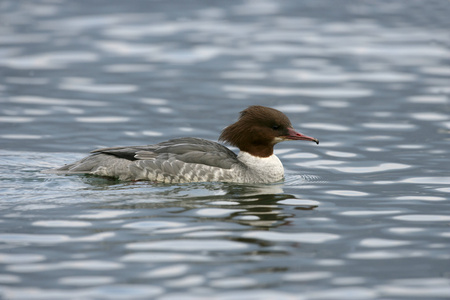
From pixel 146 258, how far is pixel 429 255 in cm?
269

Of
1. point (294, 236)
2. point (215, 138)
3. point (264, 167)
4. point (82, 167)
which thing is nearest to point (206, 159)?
point (264, 167)

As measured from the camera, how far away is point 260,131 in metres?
11.3

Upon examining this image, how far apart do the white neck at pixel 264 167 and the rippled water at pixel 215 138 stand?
310 mm

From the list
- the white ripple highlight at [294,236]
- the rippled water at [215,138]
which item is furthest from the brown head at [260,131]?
the white ripple highlight at [294,236]

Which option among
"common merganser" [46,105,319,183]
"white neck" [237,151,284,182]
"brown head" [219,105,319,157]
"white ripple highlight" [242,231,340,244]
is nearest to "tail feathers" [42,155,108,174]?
"common merganser" [46,105,319,183]

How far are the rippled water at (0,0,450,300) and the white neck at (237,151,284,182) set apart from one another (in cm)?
31

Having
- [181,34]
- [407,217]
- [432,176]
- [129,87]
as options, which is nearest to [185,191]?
[407,217]

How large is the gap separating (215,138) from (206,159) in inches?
115

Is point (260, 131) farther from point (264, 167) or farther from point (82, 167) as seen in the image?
point (82, 167)

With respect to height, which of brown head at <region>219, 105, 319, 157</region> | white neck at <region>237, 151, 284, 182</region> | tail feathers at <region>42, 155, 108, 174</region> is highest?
brown head at <region>219, 105, 319, 157</region>

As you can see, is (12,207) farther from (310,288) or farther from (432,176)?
(432,176)

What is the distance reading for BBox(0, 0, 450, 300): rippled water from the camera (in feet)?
24.6

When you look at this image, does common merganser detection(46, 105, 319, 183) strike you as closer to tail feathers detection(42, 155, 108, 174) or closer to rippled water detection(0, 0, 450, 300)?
tail feathers detection(42, 155, 108, 174)

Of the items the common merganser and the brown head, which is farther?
the brown head
